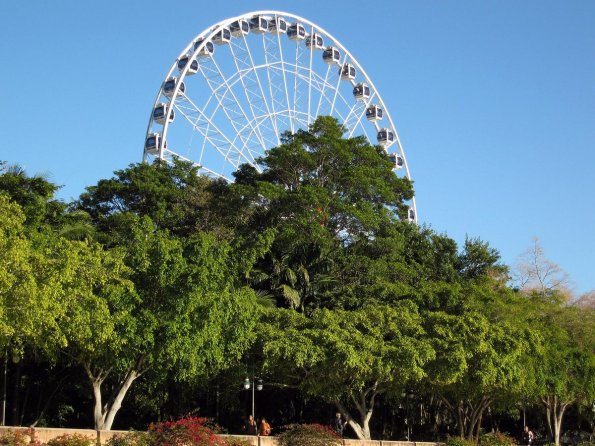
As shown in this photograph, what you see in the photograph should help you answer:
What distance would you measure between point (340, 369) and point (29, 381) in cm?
1467

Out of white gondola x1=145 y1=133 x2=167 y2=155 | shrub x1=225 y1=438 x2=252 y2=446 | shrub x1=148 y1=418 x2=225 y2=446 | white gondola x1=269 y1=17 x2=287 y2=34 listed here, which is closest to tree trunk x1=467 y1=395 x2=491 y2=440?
shrub x1=225 y1=438 x2=252 y2=446

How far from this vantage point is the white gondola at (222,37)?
5722 cm

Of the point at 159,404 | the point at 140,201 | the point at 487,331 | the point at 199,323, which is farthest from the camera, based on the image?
the point at 140,201

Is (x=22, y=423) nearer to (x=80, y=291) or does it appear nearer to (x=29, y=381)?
(x=29, y=381)

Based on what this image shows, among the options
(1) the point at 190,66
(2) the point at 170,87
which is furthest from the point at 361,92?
(2) the point at 170,87

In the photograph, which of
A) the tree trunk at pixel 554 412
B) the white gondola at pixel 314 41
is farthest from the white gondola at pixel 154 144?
the tree trunk at pixel 554 412

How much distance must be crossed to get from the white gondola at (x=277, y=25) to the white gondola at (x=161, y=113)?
419 inches

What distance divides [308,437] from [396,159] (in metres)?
39.1

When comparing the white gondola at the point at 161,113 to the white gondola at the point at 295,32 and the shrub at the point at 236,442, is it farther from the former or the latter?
the shrub at the point at 236,442

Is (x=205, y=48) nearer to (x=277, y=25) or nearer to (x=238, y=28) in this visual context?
(x=238, y=28)

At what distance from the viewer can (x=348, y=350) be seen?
35.3 meters

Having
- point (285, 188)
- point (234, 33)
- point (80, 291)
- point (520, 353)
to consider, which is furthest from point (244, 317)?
point (234, 33)

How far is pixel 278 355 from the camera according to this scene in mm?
35188

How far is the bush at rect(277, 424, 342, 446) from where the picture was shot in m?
29.9
